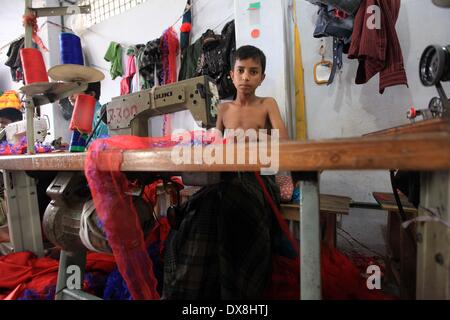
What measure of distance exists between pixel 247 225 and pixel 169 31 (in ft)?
7.04

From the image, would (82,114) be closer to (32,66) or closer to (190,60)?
(32,66)

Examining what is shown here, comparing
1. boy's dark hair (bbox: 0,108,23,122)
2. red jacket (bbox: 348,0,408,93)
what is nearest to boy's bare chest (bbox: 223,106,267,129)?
red jacket (bbox: 348,0,408,93)

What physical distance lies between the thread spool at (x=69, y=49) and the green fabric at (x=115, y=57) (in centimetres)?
172

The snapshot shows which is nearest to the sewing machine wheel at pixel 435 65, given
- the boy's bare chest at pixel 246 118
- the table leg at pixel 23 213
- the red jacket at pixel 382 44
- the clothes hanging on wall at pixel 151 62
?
the red jacket at pixel 382 44

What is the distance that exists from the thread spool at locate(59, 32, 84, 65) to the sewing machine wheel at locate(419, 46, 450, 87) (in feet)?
4.34

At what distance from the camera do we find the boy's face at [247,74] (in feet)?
3.34

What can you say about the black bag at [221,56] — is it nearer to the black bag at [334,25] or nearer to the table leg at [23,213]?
the black bag at [334,25]

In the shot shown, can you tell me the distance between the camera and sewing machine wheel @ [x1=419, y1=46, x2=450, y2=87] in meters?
0.72

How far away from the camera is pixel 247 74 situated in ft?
3.38

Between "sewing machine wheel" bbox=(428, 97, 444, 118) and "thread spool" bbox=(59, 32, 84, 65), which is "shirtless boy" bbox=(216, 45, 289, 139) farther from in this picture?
"thread spool" bbox=(59, 32, 84, 65)

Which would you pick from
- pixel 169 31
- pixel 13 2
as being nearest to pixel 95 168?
pixel 169 31

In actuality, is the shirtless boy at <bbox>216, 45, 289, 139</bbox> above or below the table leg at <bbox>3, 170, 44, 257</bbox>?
above

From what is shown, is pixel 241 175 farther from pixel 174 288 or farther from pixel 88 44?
pixel 88 44
